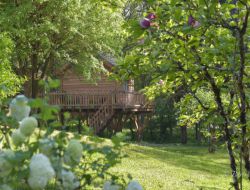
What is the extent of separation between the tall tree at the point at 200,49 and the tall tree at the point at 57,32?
52.4 ft

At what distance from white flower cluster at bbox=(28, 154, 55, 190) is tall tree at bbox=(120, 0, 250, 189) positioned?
5.42 ft

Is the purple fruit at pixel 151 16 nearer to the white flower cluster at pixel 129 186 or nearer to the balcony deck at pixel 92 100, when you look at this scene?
the white flower cluster at pixel 129 186

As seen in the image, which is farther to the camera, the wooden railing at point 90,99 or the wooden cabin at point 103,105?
the wooden railing at point 90,99

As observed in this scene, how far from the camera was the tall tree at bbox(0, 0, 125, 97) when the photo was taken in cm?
2006

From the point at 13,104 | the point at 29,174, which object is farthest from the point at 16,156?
the point at 13,104

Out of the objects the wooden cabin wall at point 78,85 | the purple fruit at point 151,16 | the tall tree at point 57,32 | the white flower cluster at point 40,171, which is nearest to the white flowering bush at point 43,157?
the white flower cluster at point 40,171

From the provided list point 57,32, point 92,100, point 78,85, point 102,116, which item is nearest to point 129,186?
point 57,32

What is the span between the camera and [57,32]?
832 inches

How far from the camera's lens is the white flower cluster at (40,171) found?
154 centimetres

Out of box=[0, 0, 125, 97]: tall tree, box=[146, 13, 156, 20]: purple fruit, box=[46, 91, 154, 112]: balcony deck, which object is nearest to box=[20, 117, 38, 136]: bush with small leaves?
box=[146, 13, 156, 20]: purple fruit

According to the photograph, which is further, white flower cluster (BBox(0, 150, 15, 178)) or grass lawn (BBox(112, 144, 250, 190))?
grass lawn (BBox(112, 144, 250, 190))

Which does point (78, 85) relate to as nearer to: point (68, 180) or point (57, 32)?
point (57, 32)

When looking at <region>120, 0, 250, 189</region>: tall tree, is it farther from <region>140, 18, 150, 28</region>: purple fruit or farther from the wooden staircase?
the wooden staircase

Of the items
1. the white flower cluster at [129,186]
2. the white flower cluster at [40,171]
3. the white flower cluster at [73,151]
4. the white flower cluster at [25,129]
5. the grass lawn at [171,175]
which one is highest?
the white flower cluster at [25,129]
